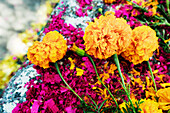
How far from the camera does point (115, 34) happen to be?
2.01ft

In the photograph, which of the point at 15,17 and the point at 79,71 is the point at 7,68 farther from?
the point at 79,71

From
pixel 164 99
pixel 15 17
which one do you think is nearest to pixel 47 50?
pixel 164 99

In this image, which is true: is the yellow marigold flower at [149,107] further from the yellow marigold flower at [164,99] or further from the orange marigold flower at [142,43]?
the orange marigold flower at [142,43]

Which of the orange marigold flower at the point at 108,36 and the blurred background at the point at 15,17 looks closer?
the orange marigold flower at the point at 108,36

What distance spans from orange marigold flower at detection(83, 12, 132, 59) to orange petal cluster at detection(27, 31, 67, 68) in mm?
182

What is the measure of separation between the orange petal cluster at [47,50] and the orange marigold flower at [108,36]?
0.18 m

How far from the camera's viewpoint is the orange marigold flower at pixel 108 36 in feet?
1.99

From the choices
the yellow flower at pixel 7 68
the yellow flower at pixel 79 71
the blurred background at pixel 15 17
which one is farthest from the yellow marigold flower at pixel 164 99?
the blurred background at pixel 15 17

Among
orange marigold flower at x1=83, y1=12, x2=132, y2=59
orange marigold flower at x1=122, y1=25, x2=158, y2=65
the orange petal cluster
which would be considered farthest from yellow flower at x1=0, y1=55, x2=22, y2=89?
orange marigold flower at x1=122, y1=25, x2=158, y2=65

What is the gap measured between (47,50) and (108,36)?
1.12 ft

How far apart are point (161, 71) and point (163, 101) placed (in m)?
0.31

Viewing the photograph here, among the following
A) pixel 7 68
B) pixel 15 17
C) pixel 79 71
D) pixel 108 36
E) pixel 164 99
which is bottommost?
pixel 164 99

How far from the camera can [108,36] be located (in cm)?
62

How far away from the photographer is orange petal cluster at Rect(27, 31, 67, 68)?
664 millimetres
